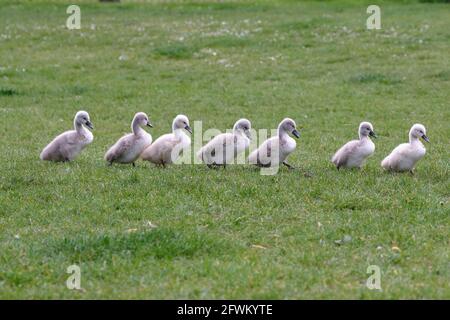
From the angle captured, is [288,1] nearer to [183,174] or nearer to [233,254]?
[183,174]

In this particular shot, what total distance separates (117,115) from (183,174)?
650cm

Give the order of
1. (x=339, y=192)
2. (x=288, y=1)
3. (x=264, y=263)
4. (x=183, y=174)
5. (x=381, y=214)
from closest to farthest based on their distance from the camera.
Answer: (x=264, y=263) < (x=381, y=214) < (x=339, y=192) < (x=183, y=174) < (x=288, y=1)

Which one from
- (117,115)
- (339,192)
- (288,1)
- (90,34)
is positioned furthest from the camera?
(288,1)

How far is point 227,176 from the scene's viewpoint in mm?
10289

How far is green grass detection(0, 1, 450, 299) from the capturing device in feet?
23.5

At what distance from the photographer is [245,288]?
679 centimetres

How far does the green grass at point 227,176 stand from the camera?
23.5 feet

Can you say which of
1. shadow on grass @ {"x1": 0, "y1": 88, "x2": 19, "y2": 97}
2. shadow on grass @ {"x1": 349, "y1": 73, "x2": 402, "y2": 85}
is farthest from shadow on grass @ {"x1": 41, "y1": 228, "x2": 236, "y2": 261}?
shadow on grass @ {"x1": 349, "y1": 73, "x2": 402, "y2": 85}

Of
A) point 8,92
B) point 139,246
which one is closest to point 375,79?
point 8,92

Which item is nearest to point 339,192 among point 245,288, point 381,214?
point 381,214

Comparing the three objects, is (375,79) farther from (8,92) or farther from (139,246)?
(139,246)

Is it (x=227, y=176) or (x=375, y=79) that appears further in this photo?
(x=375, y=79)

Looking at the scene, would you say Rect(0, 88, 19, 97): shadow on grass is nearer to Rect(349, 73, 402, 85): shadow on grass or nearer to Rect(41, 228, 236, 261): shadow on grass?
Rect(349, 73, 402, 85): shadow on grass

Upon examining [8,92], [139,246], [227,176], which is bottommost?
[139,246]
